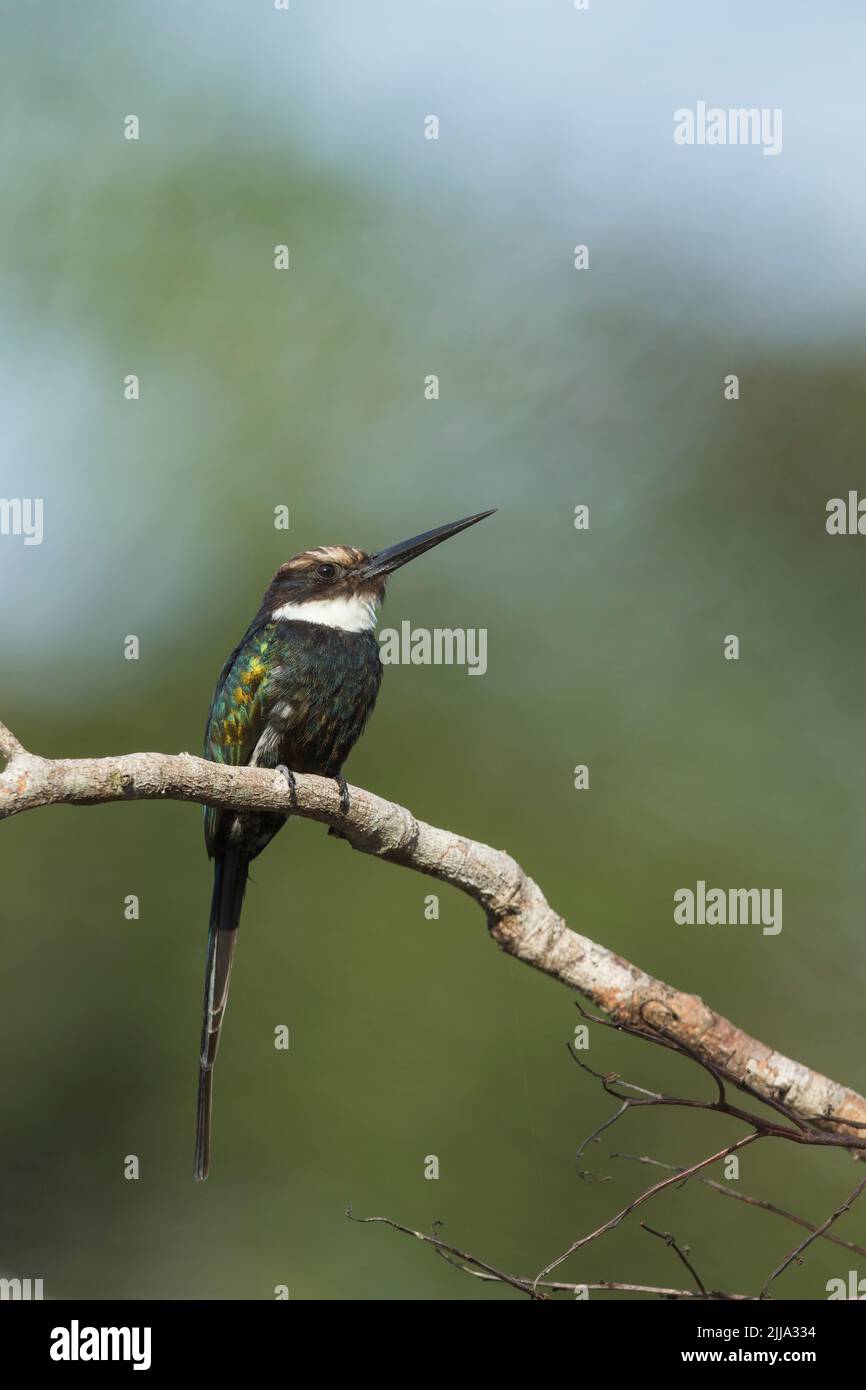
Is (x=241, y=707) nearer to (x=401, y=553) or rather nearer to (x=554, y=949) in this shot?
(x=401, y=553)

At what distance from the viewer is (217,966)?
401 centimetres

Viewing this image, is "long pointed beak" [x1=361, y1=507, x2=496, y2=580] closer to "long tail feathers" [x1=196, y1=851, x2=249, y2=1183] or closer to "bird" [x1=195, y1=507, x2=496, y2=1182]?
"bird" [x1=195, y1=507, x2=496, y2=1182]

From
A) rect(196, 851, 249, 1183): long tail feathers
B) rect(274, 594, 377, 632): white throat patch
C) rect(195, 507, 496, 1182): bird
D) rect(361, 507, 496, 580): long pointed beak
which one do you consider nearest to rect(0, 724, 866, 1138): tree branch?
rect(195, 507, 496, 1182): bird

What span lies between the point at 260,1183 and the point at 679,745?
3.74 metres

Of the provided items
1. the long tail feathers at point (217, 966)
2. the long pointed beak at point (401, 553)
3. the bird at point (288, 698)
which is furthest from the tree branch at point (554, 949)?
the long pointed beak at point (401, 553)

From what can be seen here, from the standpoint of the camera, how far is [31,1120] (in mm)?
7512

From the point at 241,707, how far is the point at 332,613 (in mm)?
451

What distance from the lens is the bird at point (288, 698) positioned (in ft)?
13.3

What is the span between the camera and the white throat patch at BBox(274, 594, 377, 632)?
4.29 metres

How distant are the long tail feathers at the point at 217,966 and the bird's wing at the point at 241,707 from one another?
114mm

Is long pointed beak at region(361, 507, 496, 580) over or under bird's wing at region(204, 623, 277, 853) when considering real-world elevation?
over

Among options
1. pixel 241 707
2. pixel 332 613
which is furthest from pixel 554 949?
pixel 332 613
